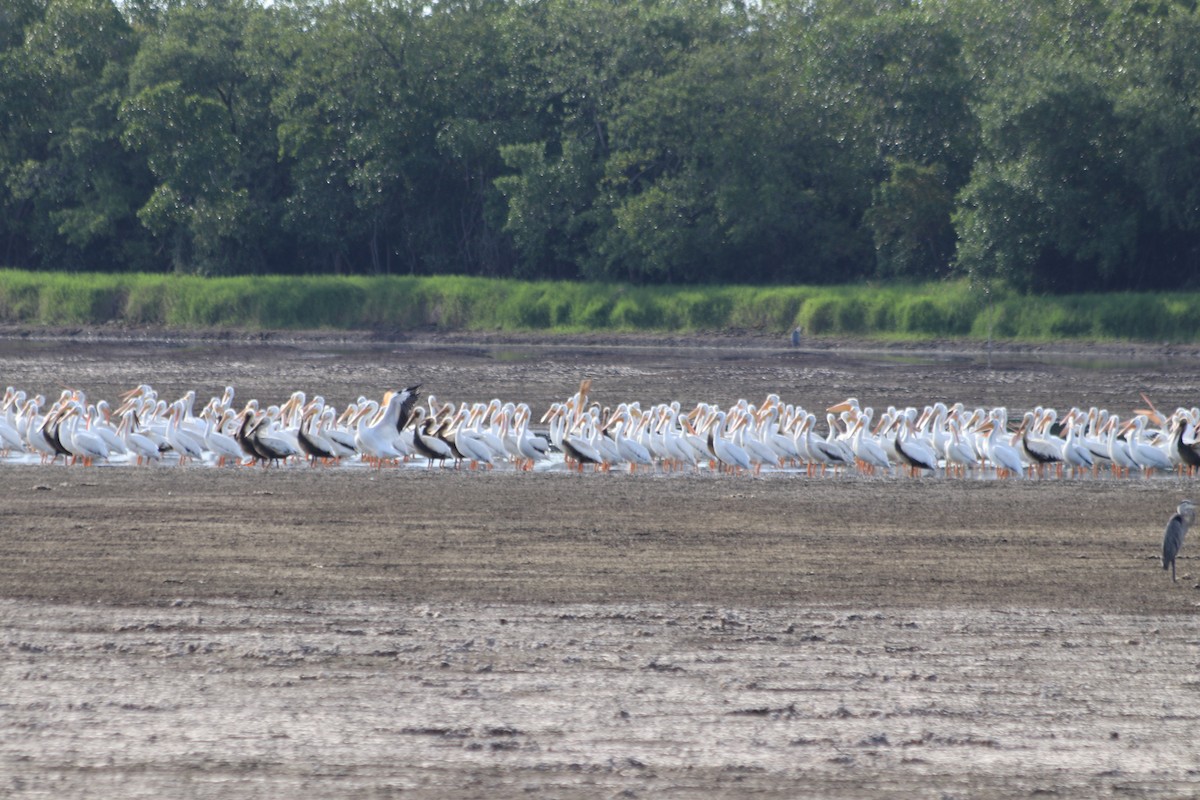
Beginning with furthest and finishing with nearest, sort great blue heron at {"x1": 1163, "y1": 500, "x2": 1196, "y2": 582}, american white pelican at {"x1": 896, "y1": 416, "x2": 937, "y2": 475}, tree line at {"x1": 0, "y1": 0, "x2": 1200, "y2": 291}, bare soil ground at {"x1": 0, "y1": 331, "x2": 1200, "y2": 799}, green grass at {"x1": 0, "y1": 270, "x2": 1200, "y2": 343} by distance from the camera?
green grass at {"x1": 0, "y1": 270, "x2": 1200, "y2": 343}, tree line at {"x1": 0, "y1": 0, "x2": 1200, "y2": 291}, american white pelican at {"x1": 896, "y1": 416, "x2": 937, "y2": 475}, great blue heron at {"x1": 1163, "y1": 500, "x2": 1196, "y2": 582}, bare soil ground at {"x1": 0, "y1": 331, "x2": 1200, "y2": 799}

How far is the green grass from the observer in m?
40.3

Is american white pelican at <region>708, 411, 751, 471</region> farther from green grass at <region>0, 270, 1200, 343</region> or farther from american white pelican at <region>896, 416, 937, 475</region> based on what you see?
green grass at <region>0, 270, 1200, 343</region>

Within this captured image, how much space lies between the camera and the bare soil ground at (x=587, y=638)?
6734 millimetres

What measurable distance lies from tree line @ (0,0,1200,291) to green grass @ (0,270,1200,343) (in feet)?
4.25

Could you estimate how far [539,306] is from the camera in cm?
4478

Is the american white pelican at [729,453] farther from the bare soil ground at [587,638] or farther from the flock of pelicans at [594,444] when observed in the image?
the bare soil ground at [587,638]

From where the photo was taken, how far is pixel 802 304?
42531mm

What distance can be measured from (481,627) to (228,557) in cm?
261

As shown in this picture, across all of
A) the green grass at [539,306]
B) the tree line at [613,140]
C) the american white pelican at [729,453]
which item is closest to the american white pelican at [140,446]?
the american white pelican at [729,453]

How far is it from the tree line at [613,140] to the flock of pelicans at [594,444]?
22.2 metres

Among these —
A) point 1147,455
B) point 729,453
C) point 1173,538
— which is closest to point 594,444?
point 729,453

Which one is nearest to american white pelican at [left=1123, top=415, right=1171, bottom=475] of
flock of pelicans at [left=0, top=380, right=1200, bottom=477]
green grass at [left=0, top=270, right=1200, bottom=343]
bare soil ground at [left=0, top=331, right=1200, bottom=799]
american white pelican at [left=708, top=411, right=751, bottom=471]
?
flock of pelicans at [left=0, top=380, right=1200, bottom=477]

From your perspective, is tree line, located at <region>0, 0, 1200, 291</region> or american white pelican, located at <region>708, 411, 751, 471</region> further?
tree line, located at <region>0, 0, 1200, 291</region>

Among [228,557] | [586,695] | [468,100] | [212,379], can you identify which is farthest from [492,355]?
[586,695]
